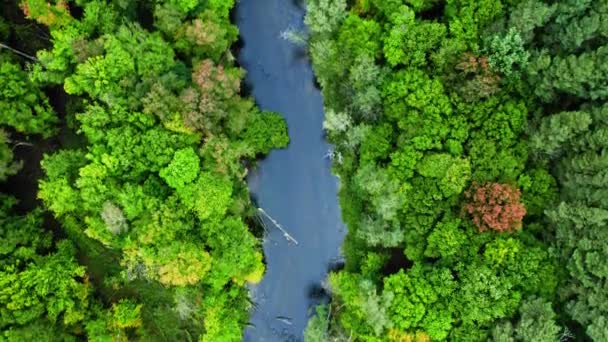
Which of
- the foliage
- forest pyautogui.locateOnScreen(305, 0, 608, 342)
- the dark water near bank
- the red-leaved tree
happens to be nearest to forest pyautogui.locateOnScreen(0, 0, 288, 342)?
the foliage

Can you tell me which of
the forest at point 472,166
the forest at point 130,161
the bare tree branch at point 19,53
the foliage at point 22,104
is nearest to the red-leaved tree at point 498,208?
the forest at point 472,166

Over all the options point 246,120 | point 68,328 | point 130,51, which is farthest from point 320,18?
point 68,328

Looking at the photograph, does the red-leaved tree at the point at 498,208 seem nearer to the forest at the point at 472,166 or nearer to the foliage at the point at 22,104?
the forest at the point at 472,166

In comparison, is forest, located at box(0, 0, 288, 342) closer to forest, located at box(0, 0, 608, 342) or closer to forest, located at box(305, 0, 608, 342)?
forest, located at box(0, 0, 608, 342)

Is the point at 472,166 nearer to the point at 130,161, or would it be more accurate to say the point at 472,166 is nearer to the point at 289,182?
the point at 289,182

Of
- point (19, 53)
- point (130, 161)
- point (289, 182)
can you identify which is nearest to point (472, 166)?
point (289, 182)

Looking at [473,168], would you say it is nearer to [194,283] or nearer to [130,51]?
[194,283]
